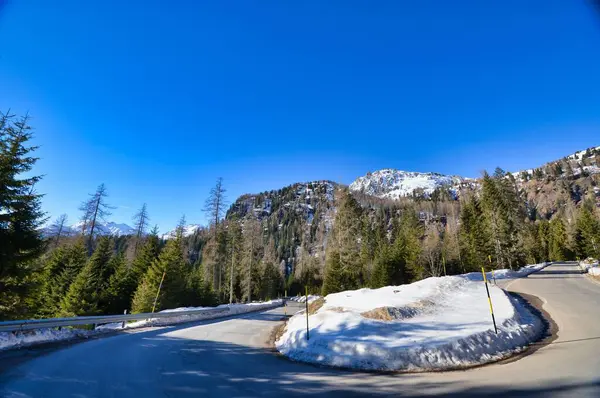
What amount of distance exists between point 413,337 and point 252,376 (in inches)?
203

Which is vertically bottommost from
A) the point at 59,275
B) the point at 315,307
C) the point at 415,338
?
the point at 415,338

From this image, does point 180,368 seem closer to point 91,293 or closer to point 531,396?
point 531,396

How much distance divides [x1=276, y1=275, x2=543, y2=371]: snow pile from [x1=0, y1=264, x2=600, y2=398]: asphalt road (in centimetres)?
55

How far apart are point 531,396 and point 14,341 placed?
14.8 meters

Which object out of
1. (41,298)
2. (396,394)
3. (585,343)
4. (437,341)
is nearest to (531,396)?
(396,394)

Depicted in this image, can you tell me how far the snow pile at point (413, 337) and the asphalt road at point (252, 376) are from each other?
55cm

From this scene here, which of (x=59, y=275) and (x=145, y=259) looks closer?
(x=59, y=275)

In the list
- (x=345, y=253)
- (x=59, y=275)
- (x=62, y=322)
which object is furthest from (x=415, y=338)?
(x=59, y=275)

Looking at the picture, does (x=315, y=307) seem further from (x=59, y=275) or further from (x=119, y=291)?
(x=59, y=275)

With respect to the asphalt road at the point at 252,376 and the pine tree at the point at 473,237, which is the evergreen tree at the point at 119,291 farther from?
the pine tree at the point at 473,237

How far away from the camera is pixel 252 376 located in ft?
23.1

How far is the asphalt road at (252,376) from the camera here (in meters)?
5.63

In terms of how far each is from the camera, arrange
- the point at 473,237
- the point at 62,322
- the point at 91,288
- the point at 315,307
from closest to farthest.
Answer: the point at 62,322 → the point at 315,307 → the point at 91,288 → the point at 473,237

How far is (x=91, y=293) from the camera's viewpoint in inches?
1164
